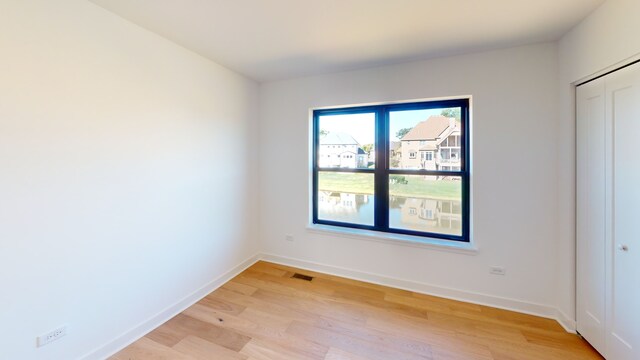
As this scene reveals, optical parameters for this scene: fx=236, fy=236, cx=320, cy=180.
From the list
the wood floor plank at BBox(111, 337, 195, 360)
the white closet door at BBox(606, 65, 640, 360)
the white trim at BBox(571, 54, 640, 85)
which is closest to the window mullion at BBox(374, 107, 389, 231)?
the white trim at BBox(571, 54, 640, 85)

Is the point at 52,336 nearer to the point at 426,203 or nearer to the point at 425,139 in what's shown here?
the point at 426,203

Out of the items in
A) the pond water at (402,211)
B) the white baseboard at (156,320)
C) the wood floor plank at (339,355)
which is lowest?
the wood floor plank at (339,355)

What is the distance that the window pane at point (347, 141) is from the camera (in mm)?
3070

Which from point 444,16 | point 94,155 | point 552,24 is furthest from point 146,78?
point 552,24

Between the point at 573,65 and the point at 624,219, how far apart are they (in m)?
1.28

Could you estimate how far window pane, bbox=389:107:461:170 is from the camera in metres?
2.67

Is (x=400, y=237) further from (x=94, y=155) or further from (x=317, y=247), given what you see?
(x=94, y=155)

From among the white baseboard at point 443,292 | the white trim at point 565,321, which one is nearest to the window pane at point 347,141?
the white baseboard at point 443,292

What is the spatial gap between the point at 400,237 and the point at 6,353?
3.17m

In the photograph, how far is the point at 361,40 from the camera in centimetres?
220

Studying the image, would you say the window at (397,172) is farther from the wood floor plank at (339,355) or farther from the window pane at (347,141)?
the wood floor plank at (339,355)

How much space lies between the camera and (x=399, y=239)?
2.78 metres

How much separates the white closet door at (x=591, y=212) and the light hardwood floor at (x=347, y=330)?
247mm

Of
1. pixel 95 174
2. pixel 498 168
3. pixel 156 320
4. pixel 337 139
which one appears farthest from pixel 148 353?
pixel 498 168
